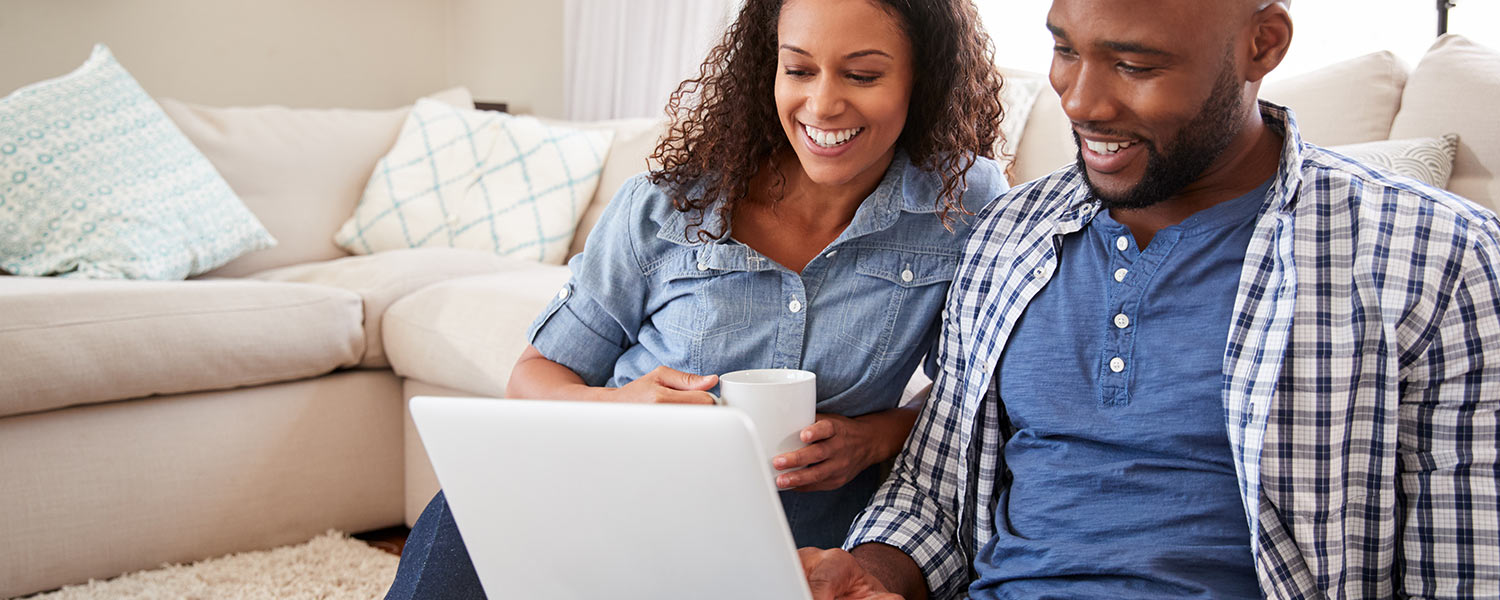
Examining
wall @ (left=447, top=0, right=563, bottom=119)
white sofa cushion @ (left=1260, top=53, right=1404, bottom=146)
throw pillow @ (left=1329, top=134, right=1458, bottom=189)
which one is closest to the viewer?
throw pillow @ (left=1329, top=134, right=1458, bottom=189)

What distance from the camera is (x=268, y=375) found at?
6.52ft

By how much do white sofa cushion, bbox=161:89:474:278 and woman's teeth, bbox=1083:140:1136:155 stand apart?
216 cm

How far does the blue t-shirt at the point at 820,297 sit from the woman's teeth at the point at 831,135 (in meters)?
0.08

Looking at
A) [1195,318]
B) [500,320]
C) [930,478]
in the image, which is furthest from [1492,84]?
[500,320]

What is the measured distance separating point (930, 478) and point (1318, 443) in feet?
1.24

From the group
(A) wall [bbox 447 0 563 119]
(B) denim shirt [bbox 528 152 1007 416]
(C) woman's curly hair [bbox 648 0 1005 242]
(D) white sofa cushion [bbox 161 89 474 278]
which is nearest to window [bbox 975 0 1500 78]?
(C) woman's curly hair [bbox 648 0 1005 242]

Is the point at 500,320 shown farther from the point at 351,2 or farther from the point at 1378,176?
the point at 351,2

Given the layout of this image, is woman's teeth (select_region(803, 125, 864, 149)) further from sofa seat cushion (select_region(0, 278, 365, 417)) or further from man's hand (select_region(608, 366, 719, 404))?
sofa seat cushion (select_region(0, 278, 365, 417))

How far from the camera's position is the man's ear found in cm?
92

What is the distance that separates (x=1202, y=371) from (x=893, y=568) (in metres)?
0.32

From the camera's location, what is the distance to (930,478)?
3.69 feet

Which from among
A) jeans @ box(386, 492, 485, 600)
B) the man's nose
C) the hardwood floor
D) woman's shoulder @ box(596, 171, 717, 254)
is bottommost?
the hardwood floor

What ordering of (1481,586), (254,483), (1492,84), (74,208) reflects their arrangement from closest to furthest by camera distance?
(1481,586) < (1492,84) < (254,483) < (74,208)

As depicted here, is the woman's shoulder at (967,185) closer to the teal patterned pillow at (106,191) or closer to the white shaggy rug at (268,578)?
the white shaggy rug at (268,578)
